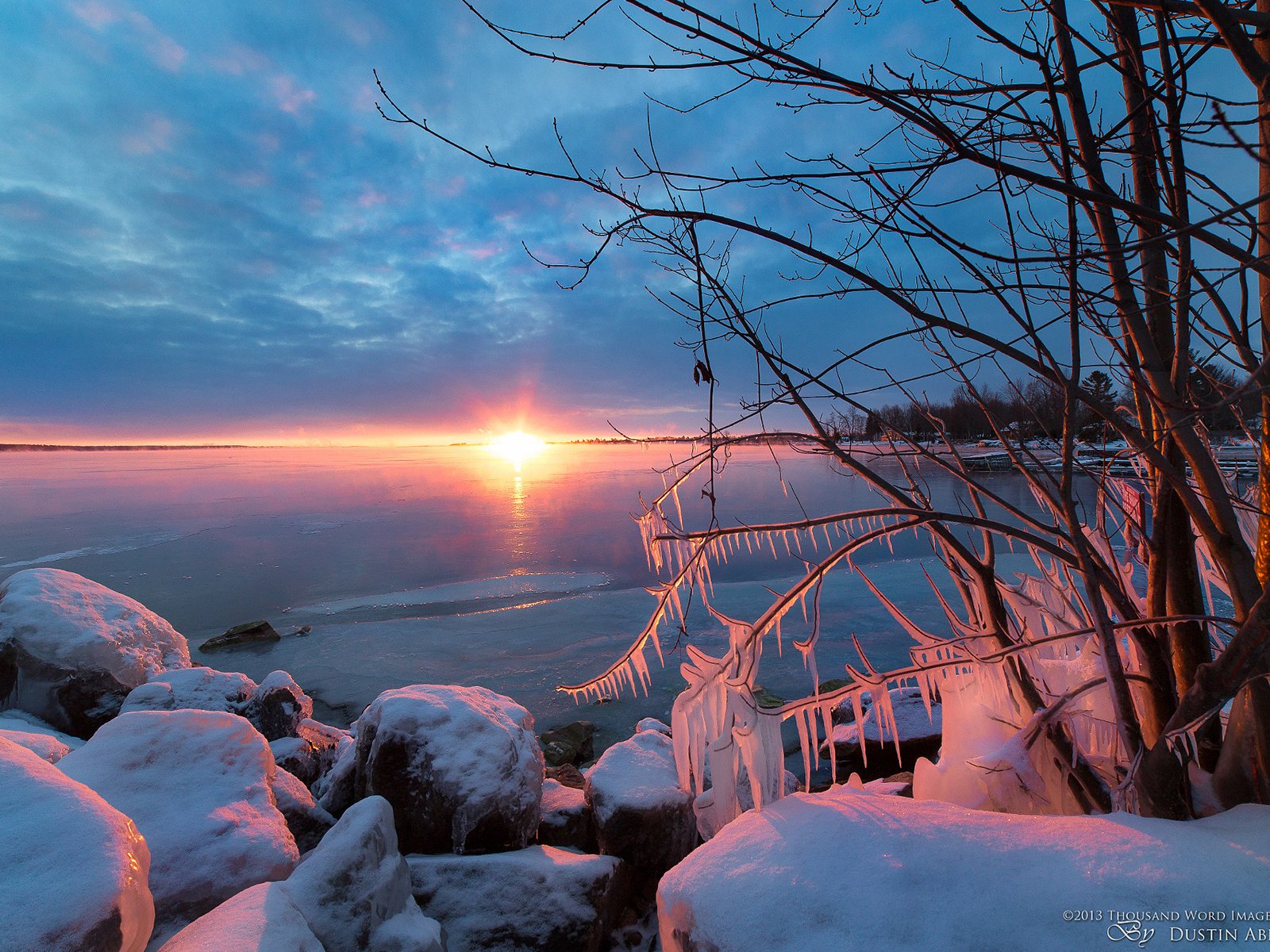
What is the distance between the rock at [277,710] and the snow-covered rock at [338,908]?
9.17ft

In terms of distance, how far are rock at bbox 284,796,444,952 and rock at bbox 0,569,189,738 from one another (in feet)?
12.0

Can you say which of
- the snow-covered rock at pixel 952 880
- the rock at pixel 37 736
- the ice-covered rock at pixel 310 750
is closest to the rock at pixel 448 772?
the ice-covered rock at pixel 310 750

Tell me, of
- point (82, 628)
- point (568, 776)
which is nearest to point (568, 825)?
point (568, 776)

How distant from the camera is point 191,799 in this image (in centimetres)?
297

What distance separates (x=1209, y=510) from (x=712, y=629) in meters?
7.33

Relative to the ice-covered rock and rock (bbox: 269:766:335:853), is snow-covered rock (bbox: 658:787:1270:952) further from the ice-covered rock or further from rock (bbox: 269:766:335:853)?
the ice-covered rock

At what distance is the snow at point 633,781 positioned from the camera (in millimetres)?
3678

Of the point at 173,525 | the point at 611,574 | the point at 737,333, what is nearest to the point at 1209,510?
the point at 737,333

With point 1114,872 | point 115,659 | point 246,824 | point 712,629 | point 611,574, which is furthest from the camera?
point 611,574

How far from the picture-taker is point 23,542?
13.5 meters

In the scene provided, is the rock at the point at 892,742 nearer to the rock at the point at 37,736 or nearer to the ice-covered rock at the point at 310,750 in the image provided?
the ice-covered rock at the point at 310,750

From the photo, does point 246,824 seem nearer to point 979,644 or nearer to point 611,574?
point 979,644

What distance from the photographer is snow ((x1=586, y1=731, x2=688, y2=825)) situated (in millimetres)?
3678

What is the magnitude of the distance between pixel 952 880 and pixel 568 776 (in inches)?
161
